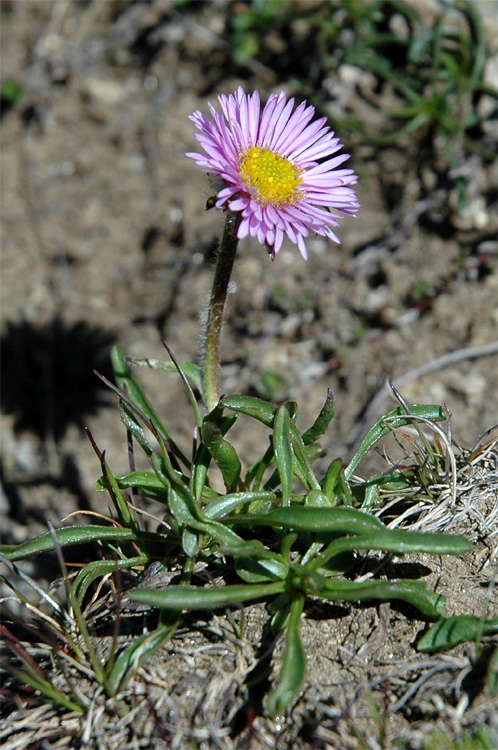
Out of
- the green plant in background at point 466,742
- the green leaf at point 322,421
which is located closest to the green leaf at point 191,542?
the green leaf at point 322,421

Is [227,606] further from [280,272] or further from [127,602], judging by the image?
[280,272]

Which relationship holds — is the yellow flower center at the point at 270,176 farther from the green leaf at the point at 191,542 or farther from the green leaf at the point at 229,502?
the green leaf at the point at 191,542

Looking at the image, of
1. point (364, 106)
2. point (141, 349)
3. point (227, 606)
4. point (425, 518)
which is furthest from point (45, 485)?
point (364, 106)

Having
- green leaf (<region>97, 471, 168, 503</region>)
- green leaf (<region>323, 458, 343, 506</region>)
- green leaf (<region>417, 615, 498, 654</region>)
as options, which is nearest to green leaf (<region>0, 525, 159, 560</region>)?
green leaf (<region>97, 471, 168, 503</region>)

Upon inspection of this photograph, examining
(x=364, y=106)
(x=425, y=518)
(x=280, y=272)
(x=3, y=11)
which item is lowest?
(x=425, y=518)

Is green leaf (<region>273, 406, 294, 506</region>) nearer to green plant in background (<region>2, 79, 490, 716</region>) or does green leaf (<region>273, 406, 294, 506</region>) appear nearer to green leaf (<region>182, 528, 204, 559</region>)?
green plant in background (<region>2, 79, 490, 716</region>)

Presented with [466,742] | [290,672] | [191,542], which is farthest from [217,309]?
[466,742]
